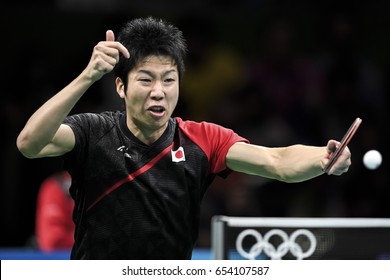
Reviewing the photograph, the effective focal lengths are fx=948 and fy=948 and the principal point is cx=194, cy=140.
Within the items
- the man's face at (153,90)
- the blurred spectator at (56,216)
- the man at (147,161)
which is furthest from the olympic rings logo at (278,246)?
the blurred spectator at (56,216)

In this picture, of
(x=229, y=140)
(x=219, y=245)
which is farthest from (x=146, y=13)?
(x=229, y=140)

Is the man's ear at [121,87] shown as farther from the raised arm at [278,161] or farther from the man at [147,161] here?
the raised arm at [278,161]

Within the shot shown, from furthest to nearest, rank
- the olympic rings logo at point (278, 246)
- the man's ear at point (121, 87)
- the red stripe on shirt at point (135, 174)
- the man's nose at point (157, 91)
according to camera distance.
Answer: the olympic rings logo at point (278, 246) < the man's ear at point (121, 87) < the red stripe on shirt at point (135, 174) < the man's nose at point (157, 91)

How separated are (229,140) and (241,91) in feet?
17.1

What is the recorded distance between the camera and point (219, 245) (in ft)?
20.9

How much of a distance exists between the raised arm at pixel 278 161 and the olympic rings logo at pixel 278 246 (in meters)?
1.16

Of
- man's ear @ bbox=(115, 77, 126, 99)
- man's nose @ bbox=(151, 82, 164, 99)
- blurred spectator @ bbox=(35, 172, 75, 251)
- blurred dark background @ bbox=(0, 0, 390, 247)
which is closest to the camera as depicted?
man's nose @ bbox=(151, 82, 164, 99)

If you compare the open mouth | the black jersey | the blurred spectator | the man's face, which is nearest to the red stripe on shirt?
the black jersey

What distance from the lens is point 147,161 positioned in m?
5.23

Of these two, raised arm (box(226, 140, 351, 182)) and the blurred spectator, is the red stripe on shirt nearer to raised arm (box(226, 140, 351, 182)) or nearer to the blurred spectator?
raised arm (box(226, 140, 351, 182))

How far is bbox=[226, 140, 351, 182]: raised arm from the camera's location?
204 inches

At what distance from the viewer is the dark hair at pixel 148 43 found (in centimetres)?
516

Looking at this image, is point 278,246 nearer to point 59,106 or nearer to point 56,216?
point 59,106

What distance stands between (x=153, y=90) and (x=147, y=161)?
1.40ft
